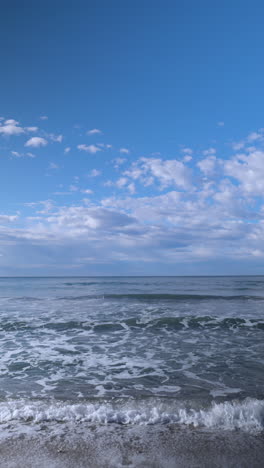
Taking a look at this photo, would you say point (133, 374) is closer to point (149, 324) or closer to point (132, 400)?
point (132, 400)

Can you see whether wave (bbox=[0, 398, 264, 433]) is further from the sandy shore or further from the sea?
the sandy shore

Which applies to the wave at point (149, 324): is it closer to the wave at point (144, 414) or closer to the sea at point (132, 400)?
the sea at point (132, 400)

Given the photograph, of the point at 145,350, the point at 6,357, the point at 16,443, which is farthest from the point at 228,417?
the point at 6,357

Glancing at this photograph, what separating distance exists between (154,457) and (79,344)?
8452 mm

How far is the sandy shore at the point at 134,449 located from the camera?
3.86 m

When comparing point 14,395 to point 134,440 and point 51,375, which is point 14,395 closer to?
point 51,375

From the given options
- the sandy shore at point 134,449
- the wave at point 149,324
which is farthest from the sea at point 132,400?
the wave at point 149,324

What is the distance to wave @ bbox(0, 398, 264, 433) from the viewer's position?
16.4ft

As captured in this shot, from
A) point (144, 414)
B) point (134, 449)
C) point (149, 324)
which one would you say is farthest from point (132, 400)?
point (149, 324)

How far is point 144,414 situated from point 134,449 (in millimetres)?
1168

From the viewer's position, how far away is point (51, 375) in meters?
7.93

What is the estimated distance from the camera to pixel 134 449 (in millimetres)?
4172

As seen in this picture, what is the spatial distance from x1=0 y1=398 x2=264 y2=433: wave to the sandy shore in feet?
0.93

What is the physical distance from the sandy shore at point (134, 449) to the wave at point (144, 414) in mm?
284
